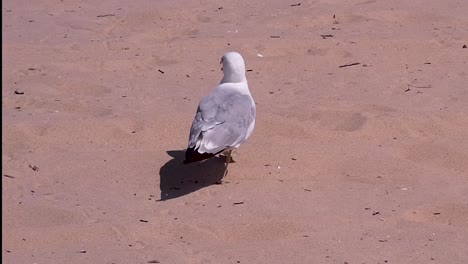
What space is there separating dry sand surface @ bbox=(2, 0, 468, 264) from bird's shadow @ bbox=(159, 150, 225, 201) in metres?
0.01

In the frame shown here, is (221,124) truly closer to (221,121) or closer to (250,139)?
(221,121)

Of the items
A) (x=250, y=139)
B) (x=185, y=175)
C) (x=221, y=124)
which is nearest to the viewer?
(x=221, y=124)

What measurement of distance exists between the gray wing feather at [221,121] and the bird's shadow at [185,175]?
247 mm

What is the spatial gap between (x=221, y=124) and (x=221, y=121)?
0.02m

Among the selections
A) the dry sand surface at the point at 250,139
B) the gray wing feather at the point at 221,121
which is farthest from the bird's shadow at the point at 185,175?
the gray wing feather at the point at 221,121

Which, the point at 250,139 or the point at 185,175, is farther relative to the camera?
the point at 250,139

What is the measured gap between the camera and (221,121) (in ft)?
15.9

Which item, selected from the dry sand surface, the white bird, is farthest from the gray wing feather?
the dry sand surface

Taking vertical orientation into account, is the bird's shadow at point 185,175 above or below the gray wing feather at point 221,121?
below

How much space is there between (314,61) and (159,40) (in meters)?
1.21

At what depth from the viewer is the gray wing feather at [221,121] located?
186 inches

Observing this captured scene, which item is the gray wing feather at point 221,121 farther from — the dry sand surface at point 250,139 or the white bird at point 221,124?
the dry sand surface at point 250,139

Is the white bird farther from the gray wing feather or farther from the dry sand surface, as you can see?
the dry sand surface

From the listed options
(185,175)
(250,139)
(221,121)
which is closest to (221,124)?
(221,121)
